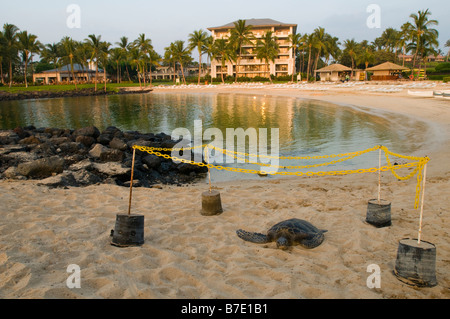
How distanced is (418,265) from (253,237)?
2.43m

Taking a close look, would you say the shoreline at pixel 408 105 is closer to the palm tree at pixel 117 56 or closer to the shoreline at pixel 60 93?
the shoreline at pixel 60 93

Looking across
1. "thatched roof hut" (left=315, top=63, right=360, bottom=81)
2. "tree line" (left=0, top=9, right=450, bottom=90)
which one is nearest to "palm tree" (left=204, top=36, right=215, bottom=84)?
"tree line" (left=0, top=9, right=450, bottom=90)

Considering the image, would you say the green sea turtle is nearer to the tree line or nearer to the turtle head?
the turtle head

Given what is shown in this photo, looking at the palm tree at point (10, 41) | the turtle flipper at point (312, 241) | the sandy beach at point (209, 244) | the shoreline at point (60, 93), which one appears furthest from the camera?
the palm tree at point (10, 41)

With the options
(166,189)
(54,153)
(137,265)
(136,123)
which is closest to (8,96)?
(136,123)

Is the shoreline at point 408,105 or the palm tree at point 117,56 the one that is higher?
the palm tree at point 117,56

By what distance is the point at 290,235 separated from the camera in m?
5.34

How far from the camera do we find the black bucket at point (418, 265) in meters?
4.00

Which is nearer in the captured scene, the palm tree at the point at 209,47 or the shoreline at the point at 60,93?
the shoreline at the point at 60,93

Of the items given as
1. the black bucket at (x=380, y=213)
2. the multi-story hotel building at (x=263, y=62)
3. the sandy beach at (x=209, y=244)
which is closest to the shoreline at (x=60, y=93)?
the multi-story hotel building at (x=263, y=62)

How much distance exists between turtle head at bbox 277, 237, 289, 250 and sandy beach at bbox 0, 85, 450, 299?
0.09 metres

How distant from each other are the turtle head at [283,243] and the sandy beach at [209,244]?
87 millimetres

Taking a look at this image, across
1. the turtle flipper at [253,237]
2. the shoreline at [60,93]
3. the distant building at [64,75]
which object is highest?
the distant building at [64,75]

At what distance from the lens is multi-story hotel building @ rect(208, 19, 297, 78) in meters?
89.4
